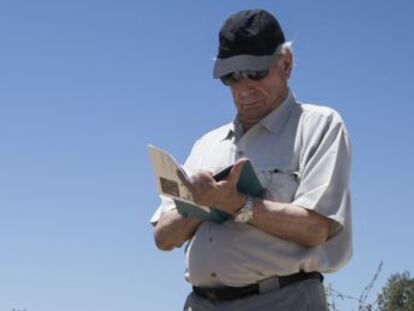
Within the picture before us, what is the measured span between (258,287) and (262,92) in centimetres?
91

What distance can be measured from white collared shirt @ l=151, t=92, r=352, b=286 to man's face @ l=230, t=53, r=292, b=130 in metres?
0.05

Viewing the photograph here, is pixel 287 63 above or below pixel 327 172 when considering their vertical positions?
above

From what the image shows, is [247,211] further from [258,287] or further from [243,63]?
[243,63]

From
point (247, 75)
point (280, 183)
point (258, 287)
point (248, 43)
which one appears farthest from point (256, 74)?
point (258, 287)

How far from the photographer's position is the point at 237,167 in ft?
14.0

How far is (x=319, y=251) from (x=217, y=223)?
0.48 metres

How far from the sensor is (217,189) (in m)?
4.26

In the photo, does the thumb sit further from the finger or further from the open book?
the finger

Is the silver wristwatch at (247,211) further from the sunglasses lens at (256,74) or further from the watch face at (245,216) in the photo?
the sunglasses lens at (256,74)

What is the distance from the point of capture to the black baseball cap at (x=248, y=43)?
4.65 m

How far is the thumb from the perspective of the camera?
13.9 feet

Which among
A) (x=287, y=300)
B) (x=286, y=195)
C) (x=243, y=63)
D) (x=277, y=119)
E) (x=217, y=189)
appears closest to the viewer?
(x=217, y=189)

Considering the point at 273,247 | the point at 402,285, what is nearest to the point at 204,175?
the point at 273,247

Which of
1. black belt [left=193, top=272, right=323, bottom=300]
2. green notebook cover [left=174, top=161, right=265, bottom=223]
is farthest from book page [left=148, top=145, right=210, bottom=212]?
black belt [left=193, top=272, right=323, bottom=300]
